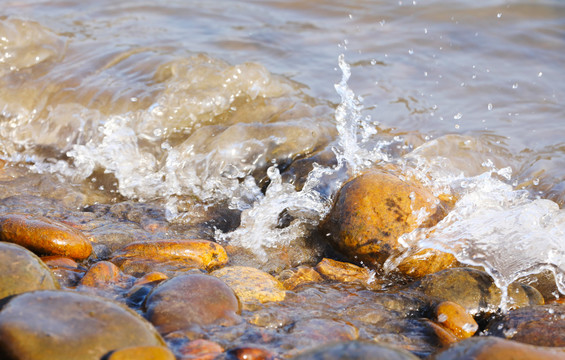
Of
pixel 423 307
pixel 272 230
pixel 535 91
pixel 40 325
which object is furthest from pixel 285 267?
pixel 535 91

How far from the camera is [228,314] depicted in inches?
97.3

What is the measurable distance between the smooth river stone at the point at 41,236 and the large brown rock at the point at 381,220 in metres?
1.53

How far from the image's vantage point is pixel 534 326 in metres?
2.66

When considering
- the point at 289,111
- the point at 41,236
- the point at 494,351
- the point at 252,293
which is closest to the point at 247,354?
the point at 252,293

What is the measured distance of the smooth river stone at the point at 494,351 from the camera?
79.6 inches

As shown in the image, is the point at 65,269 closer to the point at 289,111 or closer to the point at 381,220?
the point at 381,220

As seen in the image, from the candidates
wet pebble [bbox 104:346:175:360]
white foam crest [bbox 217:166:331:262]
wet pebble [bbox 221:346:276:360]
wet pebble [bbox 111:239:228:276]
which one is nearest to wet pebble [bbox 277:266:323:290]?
white foam crest [bbox 217:166:331:262]

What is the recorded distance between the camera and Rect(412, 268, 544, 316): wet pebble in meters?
2.93

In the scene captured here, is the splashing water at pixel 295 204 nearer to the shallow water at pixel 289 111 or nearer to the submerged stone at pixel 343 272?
the shallow water at pixel 289 111

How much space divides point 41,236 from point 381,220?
Result: 1.88m

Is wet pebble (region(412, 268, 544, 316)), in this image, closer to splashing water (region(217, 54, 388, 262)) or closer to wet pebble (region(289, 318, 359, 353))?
wet pebble (region(289, 318, 359, 353))

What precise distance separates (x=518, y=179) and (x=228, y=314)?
3.15 m

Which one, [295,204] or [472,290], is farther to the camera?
[295,204]

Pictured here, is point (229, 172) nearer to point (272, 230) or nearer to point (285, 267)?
point (272, 230)
